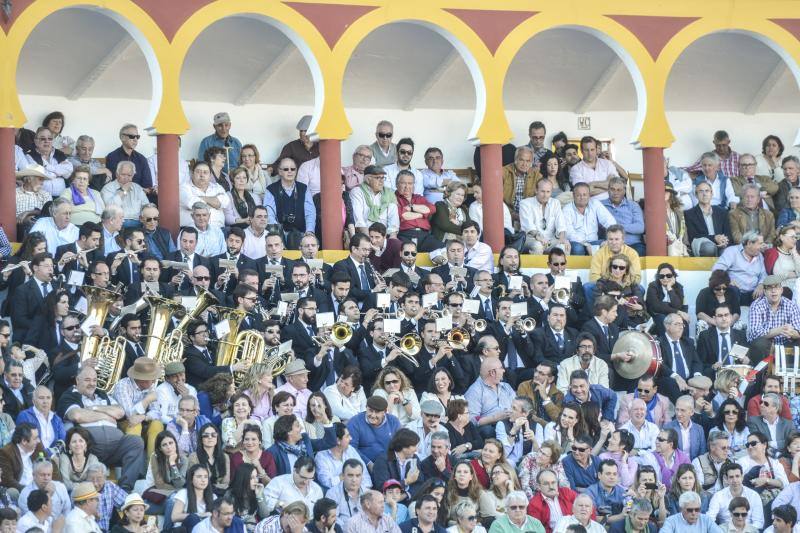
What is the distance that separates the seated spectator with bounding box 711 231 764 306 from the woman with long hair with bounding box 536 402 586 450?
4030mm

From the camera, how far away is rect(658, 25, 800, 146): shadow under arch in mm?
25453

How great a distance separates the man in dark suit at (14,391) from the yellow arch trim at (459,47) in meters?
6.20

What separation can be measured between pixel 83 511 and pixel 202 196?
20.9 ft

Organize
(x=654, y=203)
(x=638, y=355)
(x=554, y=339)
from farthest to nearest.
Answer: (x=654, y=203)
(x=554, y=339)
(x=638, y=355)

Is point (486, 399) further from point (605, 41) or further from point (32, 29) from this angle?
point (32, 29)

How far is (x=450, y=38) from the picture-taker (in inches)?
975

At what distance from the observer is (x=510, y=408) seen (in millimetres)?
21094

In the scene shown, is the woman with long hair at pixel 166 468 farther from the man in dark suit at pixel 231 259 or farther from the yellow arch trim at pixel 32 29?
the yellow arch trim at pixel 32 29

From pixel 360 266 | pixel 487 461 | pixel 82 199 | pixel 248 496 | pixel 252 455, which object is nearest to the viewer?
pixel 248 496

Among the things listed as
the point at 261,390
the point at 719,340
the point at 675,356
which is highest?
the point at 719,340

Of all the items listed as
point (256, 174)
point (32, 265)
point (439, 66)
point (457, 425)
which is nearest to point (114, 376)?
point (32, 265)

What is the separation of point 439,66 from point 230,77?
259cm

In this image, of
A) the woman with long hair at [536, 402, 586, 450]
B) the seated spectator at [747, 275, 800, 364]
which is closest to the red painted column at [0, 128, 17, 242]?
the woman with long hair at [536, 402, 586, 450]

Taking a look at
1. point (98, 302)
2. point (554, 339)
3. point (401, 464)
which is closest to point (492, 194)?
point (554, 339)
